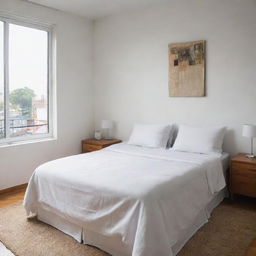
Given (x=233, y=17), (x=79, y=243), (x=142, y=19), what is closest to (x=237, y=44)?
(x=233, y=17)

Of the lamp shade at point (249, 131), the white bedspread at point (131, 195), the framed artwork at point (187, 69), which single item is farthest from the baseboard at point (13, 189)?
the lamp shade at point (249, 131)

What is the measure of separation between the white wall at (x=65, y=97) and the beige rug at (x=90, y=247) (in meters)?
0.93

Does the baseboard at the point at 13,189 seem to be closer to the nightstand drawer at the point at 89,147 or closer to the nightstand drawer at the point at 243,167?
the nightstand drawer at the point at 89,147

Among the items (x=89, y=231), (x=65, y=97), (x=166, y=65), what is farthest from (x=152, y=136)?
(x=89, y=231)

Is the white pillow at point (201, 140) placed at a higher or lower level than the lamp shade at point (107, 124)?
lower

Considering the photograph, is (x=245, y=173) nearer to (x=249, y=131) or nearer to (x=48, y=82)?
(x=249, y=131)

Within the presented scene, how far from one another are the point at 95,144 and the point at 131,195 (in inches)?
97.1

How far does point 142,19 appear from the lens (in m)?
4.32

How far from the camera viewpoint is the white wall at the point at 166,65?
11.6 ft

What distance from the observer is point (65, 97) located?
4.53 meters

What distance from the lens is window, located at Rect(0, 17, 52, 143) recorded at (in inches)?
150

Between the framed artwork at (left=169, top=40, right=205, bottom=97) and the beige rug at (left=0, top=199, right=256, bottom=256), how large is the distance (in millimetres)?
1715

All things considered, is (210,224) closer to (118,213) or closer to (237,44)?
(118,213)

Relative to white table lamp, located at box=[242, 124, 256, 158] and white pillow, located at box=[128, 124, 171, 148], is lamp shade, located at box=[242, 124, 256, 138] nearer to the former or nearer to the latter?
white table lamp, located at box=[242, 124, 256, 158]
